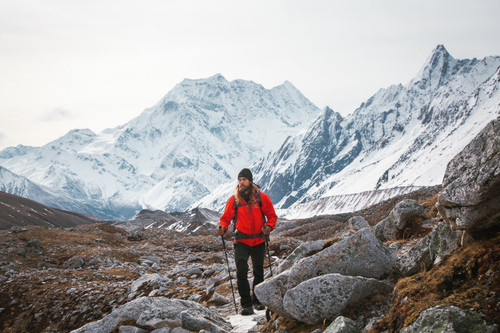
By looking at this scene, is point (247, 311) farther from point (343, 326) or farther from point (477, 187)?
point (477, 187)

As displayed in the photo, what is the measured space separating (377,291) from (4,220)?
157870mm

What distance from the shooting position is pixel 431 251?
23.2 ft

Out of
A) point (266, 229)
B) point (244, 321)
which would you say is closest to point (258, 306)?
point (244, 321)

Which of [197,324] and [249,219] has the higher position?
[249,219]

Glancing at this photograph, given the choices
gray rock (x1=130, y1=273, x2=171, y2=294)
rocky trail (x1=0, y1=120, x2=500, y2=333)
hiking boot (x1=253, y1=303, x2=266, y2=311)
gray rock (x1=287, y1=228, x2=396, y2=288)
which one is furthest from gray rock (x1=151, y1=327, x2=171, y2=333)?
gray rock (x1=130, y1=273, x2=171, y2=294)

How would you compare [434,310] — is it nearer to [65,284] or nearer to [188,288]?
[188,288]

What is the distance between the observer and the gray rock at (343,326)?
5.93m

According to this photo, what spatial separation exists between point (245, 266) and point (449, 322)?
6.79m

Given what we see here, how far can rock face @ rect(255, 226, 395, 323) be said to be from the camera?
275 inches

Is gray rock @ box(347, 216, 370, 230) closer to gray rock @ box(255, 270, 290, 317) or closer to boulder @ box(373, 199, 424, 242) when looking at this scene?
boulder @ box(373, 199, 424, 242)

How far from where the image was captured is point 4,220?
13525 centimetres

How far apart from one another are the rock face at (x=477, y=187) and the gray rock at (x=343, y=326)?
226 cm

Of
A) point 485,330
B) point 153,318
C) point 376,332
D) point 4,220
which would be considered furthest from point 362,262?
point 4,220

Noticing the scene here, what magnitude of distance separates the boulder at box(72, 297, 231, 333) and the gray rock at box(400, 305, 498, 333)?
5.25 m
